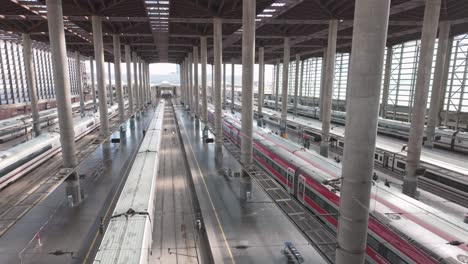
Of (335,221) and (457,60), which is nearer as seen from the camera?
(335,221)

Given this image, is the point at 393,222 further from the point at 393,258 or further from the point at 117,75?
the point at 117,75

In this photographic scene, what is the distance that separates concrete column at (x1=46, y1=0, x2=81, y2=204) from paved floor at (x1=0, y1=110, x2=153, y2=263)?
5.79 ft

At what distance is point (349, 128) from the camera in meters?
9.59

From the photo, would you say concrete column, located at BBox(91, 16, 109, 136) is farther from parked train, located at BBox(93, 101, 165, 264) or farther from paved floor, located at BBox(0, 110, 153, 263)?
parked train, located at BBox(93, 101, 165, 264)

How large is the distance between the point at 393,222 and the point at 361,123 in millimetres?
5888

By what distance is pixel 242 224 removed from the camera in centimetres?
1934

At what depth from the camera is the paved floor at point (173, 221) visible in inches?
622

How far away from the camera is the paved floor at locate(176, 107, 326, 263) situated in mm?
15930

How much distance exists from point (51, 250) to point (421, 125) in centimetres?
2728

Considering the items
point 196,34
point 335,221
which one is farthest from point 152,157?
point 196,34

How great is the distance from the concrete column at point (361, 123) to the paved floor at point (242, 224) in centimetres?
626

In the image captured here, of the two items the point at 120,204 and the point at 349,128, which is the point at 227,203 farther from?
the point at 349,128

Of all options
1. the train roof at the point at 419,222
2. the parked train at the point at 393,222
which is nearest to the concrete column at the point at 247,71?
the parked train at the point at 393,222

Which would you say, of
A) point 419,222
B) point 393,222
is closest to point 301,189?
point 393,222
